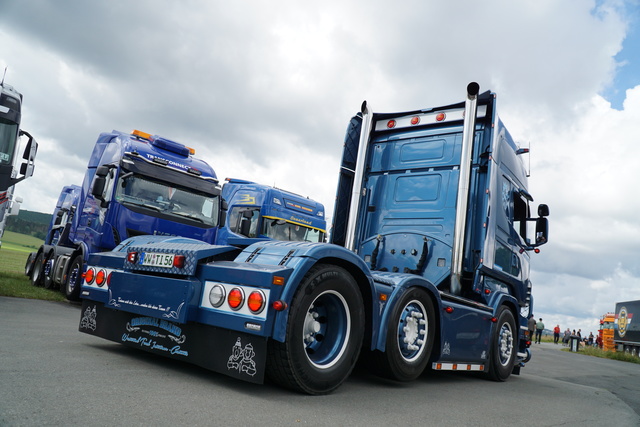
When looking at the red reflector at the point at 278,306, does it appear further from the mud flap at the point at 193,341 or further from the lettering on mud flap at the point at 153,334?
the lettering on mud flap at the point at 153,334

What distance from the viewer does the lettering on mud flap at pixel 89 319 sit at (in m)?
4.94

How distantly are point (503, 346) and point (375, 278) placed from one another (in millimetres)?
3509

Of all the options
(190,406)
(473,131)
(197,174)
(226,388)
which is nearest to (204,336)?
(226,388)

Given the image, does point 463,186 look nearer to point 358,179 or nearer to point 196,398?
point 358,179

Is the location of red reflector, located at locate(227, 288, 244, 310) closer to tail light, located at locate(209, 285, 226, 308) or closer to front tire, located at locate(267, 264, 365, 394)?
tail light, located at locate(209, 285, 226, 308)

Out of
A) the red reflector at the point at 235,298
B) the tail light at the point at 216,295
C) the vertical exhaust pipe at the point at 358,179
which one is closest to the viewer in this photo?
the red reflector at the point at 235,298

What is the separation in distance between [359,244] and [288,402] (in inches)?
158

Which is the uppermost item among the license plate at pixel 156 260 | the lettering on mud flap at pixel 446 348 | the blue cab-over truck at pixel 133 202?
the blue cab-over truck at pixel 133 202

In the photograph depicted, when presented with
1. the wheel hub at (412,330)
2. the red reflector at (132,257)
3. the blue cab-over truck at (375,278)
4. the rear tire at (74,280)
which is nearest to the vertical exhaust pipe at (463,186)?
the blue cab-over truck at (375,278)

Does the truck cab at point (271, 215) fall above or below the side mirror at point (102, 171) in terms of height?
above

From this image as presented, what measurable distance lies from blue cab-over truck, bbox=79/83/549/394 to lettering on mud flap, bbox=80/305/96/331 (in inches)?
0.5

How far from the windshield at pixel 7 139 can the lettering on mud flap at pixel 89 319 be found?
723 cm

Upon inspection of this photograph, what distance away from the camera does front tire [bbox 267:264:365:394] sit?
3721mm

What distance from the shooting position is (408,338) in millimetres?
5195
